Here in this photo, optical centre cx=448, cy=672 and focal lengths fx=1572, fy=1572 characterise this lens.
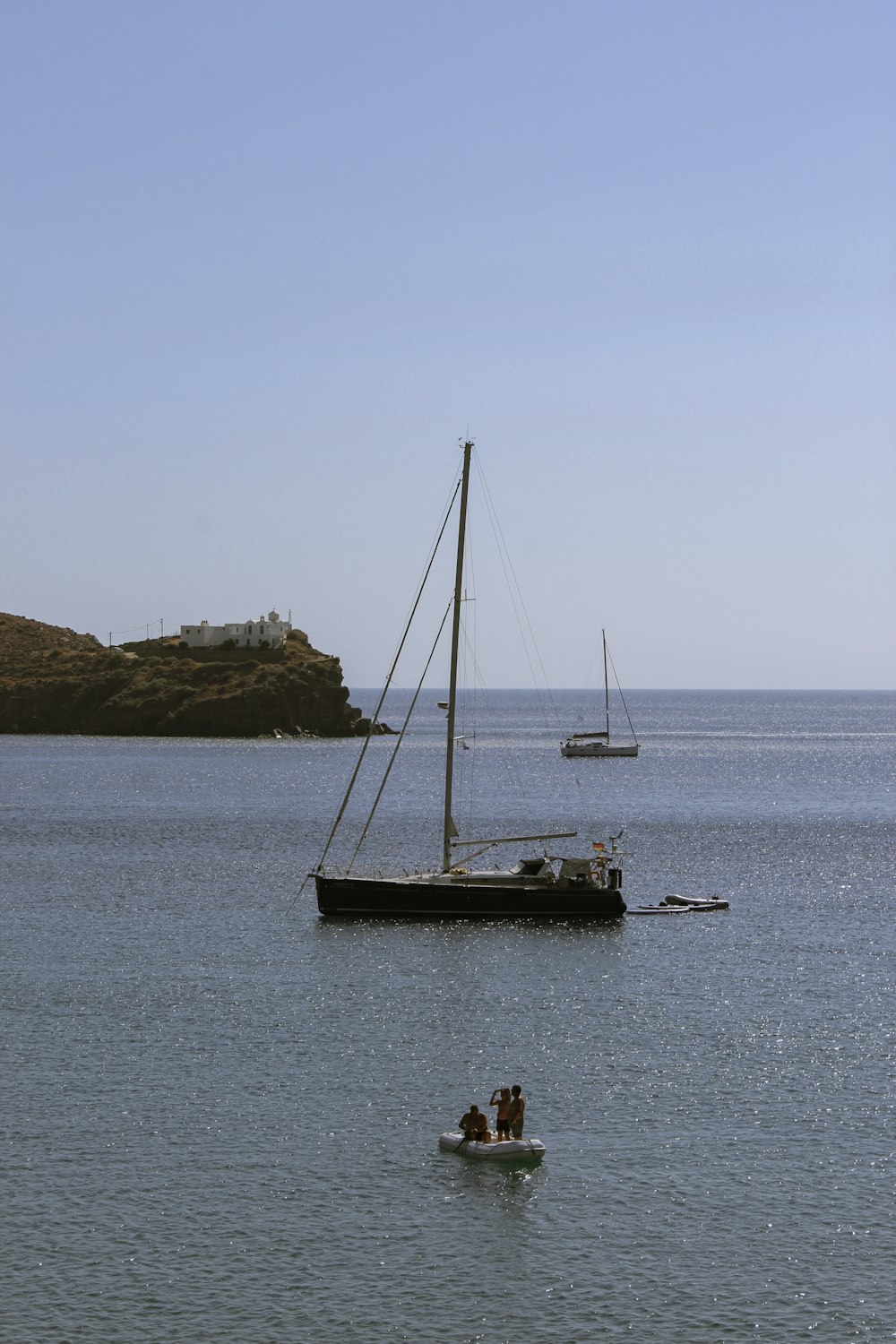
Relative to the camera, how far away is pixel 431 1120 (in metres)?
34.1

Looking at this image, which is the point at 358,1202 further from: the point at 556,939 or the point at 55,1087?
the point at 556,939

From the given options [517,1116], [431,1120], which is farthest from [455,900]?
[517,1116]

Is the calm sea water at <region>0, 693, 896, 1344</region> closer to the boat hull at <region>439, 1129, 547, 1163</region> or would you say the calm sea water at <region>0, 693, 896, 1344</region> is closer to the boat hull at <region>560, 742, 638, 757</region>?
the boat hull at <region>439, 1129, 547, 1163</region>

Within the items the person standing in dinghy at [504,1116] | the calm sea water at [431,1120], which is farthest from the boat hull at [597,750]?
the person standing in dinghy at [504,1116]

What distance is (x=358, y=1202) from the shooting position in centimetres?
2917

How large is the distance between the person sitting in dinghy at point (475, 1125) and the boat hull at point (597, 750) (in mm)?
163749

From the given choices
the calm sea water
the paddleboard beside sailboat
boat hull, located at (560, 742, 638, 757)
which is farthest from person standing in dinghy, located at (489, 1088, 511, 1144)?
boat hull, located at (560, 742, 638, 757)

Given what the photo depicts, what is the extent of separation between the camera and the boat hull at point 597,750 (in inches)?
7692

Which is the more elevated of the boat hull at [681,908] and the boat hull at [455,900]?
the boat hull at [455,900]

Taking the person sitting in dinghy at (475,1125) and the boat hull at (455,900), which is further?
the boat hull at (455,900)

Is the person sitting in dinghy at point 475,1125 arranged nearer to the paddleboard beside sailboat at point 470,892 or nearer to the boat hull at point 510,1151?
the boat hull at point 510,1151

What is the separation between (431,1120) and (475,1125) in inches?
92.0

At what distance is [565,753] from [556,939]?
139m

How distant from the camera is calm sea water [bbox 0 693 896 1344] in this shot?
2528 cm
